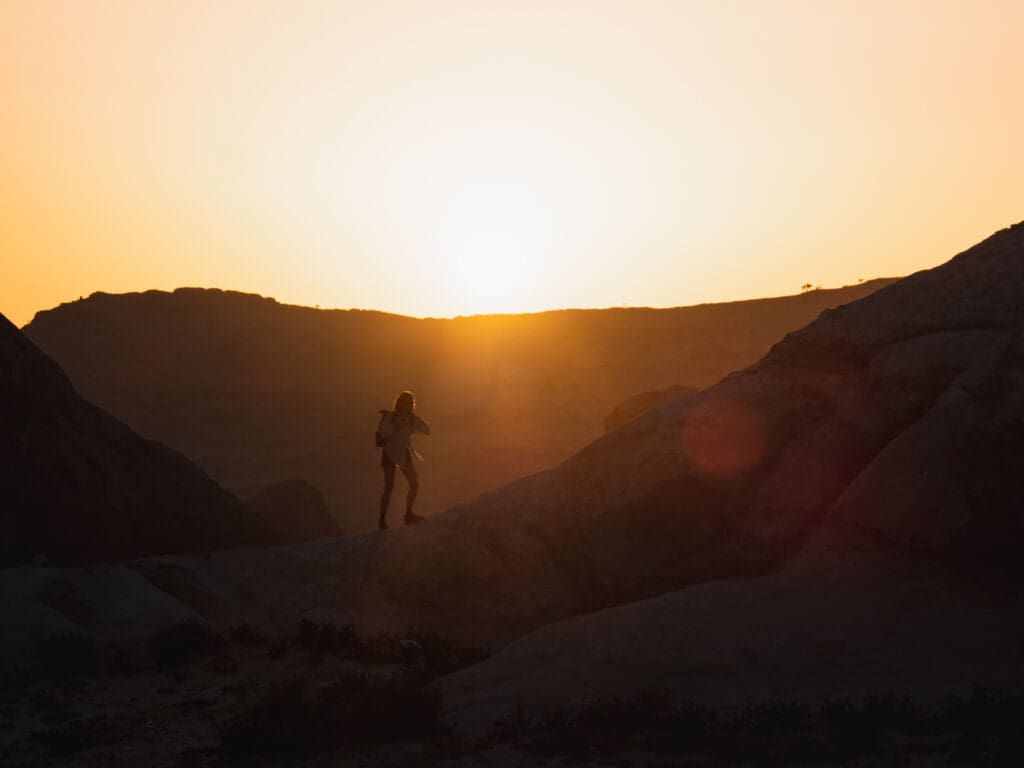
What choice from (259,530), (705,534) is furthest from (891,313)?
(259,530)

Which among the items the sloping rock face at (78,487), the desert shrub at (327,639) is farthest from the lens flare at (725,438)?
the sloping rock face at (78,487)

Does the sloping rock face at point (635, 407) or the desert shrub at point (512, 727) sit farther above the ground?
the sloping rock face at point (635, 407)

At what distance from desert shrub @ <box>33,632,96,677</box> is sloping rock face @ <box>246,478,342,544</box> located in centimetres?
940

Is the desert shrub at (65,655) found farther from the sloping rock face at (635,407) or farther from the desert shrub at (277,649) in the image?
the sloping rock face at (635,407)

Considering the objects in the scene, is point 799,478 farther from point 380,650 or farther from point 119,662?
point 119,662

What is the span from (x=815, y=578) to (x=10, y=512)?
859cm

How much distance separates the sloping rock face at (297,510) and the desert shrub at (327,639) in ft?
29.9

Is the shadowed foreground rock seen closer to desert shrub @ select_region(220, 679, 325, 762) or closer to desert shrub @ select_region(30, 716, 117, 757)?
desert shrub @ select_region(220, 679, 325, 762)

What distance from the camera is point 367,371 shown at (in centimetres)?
4253

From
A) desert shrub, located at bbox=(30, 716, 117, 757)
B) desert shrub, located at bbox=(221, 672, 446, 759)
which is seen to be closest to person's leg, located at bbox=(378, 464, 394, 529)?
desert shrub, located at bbox=(30, 716, 117, 757)

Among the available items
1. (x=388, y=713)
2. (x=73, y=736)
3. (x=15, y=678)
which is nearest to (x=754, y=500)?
(x=388, y=713)

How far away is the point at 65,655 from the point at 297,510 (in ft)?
34.3

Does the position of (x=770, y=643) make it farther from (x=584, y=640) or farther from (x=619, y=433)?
(x=619, y=433)

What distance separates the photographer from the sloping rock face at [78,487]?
12.9m
